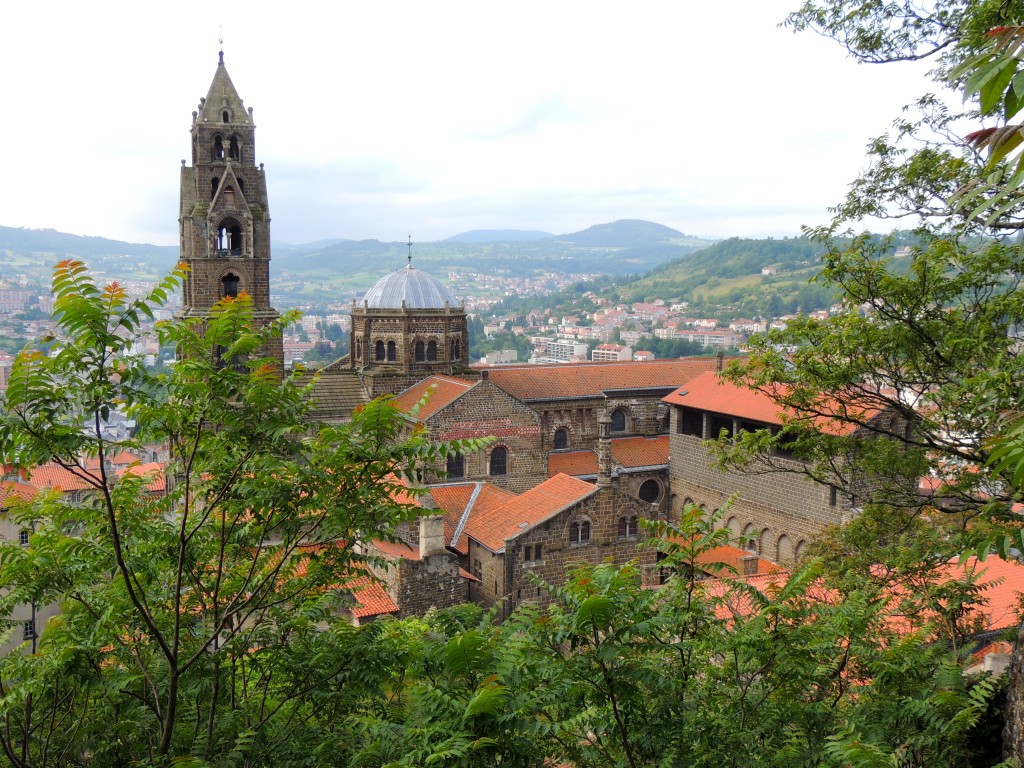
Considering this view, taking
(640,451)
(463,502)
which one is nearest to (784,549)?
(640,451)

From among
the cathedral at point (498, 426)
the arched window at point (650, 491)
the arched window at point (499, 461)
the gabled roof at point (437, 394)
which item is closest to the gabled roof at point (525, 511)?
the cathedral at point (498, 426)

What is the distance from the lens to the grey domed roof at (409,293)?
32.3m

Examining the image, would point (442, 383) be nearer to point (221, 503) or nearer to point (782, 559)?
point (782, 559)

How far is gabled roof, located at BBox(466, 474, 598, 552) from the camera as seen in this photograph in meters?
24.4

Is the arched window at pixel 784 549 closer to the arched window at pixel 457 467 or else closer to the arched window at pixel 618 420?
the arched window at pixel 618 420

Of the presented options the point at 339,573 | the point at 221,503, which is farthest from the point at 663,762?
the point at 221,503

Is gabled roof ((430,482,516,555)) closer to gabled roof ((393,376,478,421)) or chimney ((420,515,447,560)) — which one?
chimney ((420,515,447,560))

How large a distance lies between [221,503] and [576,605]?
3.13m

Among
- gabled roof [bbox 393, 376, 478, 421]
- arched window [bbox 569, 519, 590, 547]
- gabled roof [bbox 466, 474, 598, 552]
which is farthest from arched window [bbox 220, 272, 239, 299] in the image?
arched window [bbox 569, 519, 590, 547]

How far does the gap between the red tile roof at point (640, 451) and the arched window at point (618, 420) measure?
48 cm

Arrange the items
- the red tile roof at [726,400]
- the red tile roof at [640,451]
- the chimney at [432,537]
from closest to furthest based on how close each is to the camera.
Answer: the chimney at [432,537]
the red tile roof at [726,400]
the red tile roof at [640,451]

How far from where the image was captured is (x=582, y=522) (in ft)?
81.6

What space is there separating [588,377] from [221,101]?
18.3m

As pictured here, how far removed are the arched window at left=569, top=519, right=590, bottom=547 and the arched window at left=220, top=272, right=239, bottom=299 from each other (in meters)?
15.6
